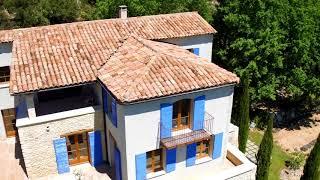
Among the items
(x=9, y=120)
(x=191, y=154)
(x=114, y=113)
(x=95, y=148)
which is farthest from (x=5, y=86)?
(x=191, y=154)

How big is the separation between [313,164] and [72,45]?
18.1 meters

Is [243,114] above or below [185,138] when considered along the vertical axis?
below

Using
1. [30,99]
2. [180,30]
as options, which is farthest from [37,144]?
[180,30]

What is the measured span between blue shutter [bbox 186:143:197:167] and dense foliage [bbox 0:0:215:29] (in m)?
19.6

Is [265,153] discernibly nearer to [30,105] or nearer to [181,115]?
[181,115]

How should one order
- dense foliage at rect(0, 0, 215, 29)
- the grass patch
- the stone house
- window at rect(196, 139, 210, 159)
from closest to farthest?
1. the stone house
2. window at rect(196, 139, 210, 159)
3. the grass patch
4. dense foliage at rect(0, 0, 215, 29)

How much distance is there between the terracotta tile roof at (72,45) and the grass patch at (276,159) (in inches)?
517

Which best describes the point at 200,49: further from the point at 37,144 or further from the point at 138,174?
the point at 37,144

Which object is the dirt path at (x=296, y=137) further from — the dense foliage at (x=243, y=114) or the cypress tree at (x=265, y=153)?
the cypress tree at (x=265, y=153)

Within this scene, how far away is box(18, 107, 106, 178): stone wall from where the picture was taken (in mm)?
21125

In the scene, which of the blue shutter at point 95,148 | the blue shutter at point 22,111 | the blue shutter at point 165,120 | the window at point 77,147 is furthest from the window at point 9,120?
the blue shutter at point 165,120

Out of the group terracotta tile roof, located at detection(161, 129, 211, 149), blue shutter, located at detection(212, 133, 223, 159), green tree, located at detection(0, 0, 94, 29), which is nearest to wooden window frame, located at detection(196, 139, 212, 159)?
blue shutter, located at detection(212, 133, 223, 159)

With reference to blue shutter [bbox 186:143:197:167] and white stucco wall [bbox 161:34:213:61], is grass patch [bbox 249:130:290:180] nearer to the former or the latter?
white stucco wall [bbox 161:34:213:61]

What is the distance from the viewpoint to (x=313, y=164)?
87.6 feet
